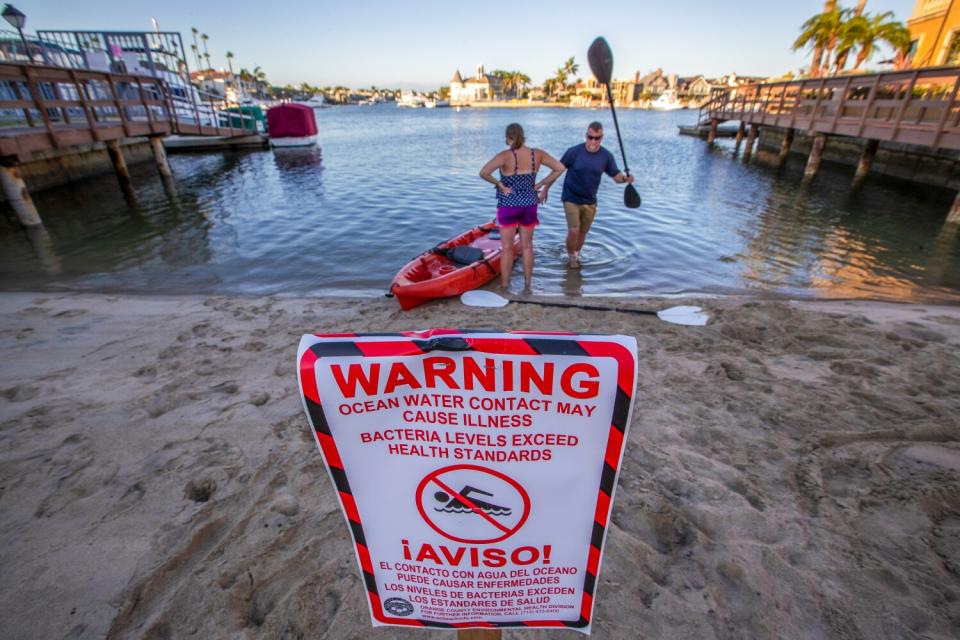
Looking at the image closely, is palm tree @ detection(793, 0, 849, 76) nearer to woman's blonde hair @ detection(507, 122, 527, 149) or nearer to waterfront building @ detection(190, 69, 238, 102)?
woman's blonde hair @ detection(507, 122, 527, 149)

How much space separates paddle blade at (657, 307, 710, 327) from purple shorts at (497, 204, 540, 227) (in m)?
2.28

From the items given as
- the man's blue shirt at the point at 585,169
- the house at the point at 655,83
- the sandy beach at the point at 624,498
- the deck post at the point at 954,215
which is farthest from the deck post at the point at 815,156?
the house at the point at 655,83

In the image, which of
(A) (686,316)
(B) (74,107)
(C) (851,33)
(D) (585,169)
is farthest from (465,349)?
(C) (851,33)

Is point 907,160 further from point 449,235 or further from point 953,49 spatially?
point 449,235

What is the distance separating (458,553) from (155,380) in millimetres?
4240

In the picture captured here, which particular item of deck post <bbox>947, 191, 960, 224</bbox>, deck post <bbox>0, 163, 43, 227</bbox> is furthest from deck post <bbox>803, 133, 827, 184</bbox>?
deck post <bbox>0, 163, 43, 227</bbox>

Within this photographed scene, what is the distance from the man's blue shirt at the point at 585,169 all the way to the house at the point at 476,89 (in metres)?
180

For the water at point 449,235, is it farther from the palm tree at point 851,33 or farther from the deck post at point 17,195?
the palm tree at point 851,33

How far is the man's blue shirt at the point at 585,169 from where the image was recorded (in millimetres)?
6715

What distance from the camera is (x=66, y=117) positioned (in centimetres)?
1153

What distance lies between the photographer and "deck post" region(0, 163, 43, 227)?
1021cm

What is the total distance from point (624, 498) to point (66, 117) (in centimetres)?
1634

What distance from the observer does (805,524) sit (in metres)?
2.58

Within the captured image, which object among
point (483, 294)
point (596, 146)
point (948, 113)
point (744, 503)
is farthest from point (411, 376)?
point (948, 113)
